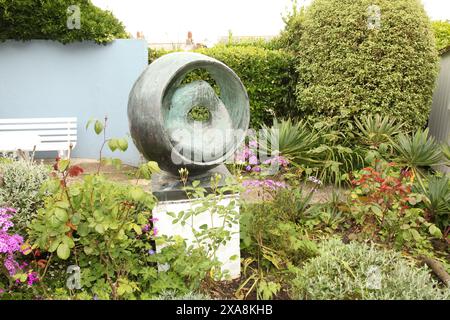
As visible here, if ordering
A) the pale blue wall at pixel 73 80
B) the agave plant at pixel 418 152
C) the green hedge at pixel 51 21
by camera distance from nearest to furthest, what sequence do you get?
1. the agave plant at pixel 418 152
2. the green hedge at pixel 51 21
3. the pale blue wall at pixel 73 80

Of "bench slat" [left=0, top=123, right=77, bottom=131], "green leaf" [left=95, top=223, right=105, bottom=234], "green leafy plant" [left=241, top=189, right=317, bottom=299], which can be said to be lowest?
"green leafy plant" [left=241, top=189, right=317, bottom=299]

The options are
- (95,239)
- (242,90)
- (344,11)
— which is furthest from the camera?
(344,11)

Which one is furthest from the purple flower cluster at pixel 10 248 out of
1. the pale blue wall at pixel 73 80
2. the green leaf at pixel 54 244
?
the pale blue wall at pixel 73 80

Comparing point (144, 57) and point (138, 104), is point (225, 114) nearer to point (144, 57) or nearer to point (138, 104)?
point (138, 104)

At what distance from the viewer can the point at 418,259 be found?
3.45 meters

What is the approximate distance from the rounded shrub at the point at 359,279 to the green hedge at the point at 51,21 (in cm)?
508

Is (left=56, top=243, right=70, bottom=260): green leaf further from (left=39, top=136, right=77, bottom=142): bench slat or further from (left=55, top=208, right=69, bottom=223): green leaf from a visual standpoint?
(left=39, top=136, right=77, bottom=142): bench slat

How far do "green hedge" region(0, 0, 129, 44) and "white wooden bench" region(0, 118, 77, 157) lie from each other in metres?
1.26

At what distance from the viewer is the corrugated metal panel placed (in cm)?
614

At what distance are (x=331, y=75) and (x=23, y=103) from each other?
475cm

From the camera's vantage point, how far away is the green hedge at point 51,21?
230 inches

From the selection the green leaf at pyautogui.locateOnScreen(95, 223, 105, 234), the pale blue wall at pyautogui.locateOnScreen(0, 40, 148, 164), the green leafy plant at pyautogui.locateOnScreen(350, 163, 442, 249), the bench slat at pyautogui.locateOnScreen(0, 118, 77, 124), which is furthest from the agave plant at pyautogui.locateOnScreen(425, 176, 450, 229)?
the bench slat at pyautogui.locateOnScreen(0, 118, 77, 124)

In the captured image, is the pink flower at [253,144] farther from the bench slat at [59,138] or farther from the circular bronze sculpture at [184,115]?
the bench slat at [59,138]

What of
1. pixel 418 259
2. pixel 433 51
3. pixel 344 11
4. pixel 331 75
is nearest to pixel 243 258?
pixel 418 259
